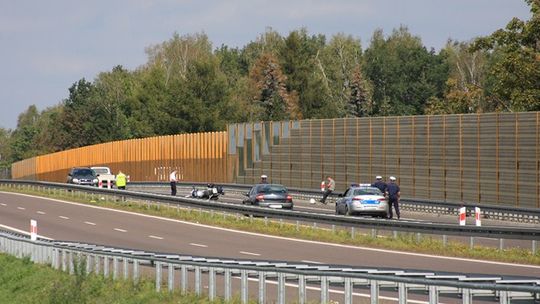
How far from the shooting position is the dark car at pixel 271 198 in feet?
162

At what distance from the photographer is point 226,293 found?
2028 cm

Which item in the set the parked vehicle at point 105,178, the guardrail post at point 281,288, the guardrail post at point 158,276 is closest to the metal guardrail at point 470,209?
the parked vehicle at point 105,178

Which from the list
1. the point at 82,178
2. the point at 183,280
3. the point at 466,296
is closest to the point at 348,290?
the point at 466,296

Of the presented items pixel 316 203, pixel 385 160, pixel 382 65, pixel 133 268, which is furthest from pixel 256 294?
pixel 382 65

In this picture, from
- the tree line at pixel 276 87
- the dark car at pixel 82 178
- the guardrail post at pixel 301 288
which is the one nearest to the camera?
the guardrail post at pixel 301 288

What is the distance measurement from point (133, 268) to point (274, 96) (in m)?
111

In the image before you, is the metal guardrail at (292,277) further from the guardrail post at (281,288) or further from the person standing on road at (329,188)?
the person standing on road at (329,188)

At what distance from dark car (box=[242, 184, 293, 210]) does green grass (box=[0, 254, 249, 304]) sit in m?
16.2

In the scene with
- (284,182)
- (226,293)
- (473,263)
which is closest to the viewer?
(226,293)

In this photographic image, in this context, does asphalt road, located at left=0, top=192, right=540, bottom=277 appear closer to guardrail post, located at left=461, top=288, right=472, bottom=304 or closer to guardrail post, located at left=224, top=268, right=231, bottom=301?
guardrail post, located at left=224, top=268, right=231, bottom=301

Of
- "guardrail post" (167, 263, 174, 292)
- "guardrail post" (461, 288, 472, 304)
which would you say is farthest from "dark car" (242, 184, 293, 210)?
"guardrail post" (461, 288, 472, 304)

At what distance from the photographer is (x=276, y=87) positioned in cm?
13688

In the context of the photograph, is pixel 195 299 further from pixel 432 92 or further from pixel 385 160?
pixel 432 92

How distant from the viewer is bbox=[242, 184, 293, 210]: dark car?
49406 mm
